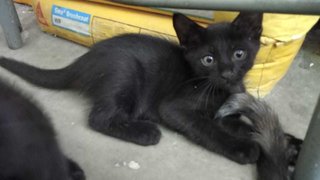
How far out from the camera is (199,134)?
1.85 metres

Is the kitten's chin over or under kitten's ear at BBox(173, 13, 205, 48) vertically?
under

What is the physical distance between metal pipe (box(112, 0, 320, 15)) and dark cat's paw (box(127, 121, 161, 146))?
87 centimetres

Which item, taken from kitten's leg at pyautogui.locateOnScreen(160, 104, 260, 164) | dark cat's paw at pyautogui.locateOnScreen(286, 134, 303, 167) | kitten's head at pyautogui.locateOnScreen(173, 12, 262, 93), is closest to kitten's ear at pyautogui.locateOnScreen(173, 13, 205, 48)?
kitten's head at pyautogui.locateOnScreen(173, 12, 262, 93)

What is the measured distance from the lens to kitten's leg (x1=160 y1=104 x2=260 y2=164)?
1.75 m

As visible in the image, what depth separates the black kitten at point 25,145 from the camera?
100cm

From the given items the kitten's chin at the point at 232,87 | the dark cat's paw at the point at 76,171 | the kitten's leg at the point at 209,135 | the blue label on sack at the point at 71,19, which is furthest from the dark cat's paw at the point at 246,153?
the blue label on sack at the point at 71,19

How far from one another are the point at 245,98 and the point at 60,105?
919 mm

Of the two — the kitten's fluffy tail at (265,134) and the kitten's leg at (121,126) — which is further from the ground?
the kitten's fluffy tail at (265,134)

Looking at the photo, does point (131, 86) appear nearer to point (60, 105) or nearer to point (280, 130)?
point (60, 105)

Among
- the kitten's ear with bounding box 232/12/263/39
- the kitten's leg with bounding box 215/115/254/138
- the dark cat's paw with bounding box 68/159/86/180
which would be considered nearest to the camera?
the dark cat's paw with bounding box 68/159/86/180

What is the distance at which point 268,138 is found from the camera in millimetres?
1728

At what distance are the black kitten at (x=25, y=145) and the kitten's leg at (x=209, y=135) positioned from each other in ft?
2.51

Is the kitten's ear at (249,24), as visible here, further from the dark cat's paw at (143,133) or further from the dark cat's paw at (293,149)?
the dark cat's paw at (143,133)

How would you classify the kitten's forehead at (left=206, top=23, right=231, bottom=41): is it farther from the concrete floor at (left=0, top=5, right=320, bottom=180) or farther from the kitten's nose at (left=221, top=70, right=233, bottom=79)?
the concrete floor at (left=0, top=5, right=320, bottom=180)
